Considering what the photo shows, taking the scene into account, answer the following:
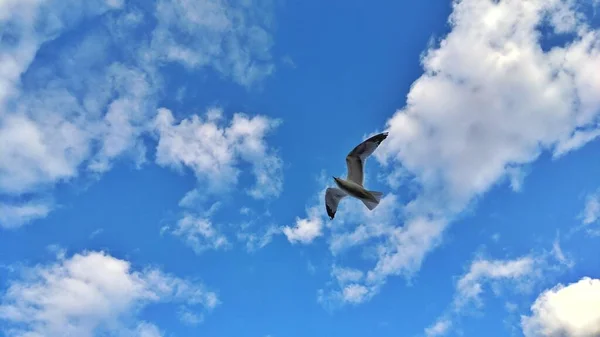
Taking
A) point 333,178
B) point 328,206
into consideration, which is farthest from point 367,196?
point 328,206

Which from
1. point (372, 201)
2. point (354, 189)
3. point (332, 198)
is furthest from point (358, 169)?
point (332, 198)

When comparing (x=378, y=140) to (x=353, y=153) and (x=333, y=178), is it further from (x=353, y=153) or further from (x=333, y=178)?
(x=333, y=178)

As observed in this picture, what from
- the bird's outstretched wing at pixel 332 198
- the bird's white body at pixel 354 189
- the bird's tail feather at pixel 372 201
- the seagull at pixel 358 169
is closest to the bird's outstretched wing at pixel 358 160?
the seagull at pixel 358 169

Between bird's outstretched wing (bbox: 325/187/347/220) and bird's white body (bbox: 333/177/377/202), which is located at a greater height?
bird's outstretched wing (bbox: 325/187/347/220)

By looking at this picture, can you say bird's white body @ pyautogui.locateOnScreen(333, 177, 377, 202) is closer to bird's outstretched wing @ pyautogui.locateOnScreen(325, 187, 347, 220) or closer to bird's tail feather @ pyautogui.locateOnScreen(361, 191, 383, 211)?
bird's tail feather @ pyautogui.locateOnScreen(361, 191, 383, 211)

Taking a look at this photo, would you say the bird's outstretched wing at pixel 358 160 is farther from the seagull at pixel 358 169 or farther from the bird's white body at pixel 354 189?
the bird's white body at pixel 354 189

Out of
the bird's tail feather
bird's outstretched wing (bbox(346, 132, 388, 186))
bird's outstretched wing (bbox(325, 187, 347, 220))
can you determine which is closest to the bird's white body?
the bird's tail feather

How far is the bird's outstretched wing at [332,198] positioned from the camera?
36247 millimetres

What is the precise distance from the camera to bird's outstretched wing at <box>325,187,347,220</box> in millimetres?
36247

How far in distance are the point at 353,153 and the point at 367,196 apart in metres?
3.27

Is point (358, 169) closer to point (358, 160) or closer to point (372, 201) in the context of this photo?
point (358, 160)

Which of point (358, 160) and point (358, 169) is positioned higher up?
point (358, 160)

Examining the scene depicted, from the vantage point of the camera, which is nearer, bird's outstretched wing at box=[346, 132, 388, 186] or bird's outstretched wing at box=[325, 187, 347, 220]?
bird's outstretched wing at box=[346, 132, 388, 186]

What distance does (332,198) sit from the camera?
123ft
